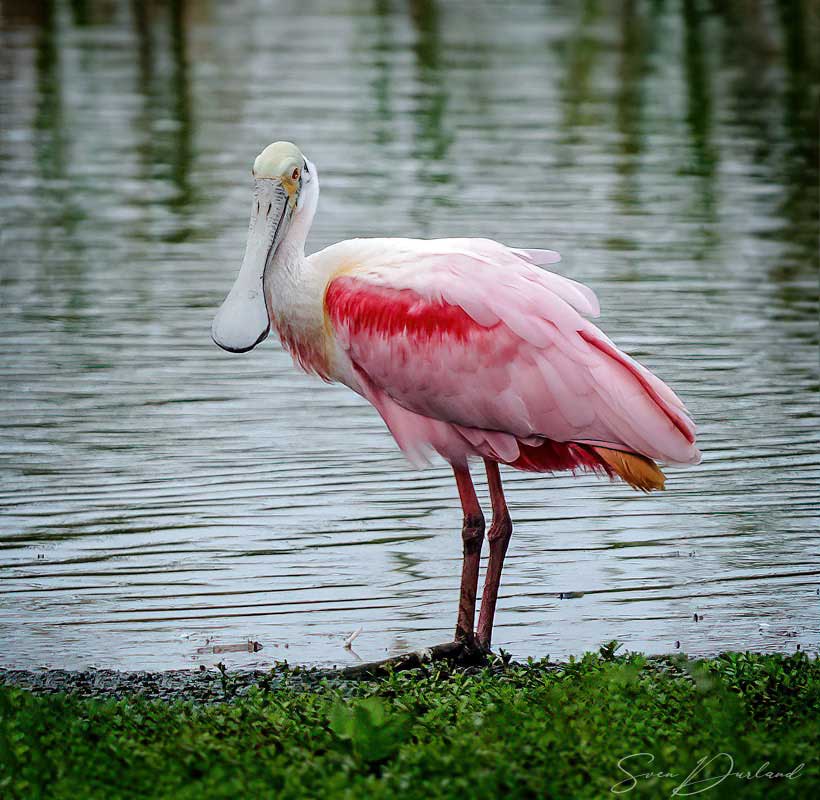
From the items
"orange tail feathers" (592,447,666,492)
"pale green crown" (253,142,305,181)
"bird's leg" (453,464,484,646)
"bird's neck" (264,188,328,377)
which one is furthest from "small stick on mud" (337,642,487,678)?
"pale green crown" (253,142,305,181)

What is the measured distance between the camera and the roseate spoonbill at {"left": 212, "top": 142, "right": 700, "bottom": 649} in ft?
22.6

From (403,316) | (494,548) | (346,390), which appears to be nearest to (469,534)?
(494,548)

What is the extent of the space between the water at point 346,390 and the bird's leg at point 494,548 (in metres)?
0.23

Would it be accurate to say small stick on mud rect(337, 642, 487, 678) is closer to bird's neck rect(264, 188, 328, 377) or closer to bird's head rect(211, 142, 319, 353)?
bird's neck rect(264, 188, 328, 377)

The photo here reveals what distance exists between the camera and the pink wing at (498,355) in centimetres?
685

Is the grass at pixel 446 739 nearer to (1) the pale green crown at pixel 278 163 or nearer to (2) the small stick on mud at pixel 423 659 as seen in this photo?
(2) the small stick on mud at pixel 423 659

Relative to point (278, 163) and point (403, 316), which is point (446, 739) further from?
point (278, 163)

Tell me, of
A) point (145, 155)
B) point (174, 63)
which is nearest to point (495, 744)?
point (145, 155)

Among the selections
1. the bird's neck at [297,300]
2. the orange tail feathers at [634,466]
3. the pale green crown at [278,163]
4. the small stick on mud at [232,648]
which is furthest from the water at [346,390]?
the pale green crown at [278,163]

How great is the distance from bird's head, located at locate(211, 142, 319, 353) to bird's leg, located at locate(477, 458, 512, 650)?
1.12m

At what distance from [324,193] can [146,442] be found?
799 centimetres

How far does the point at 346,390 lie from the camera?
37.2 ft

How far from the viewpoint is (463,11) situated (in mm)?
40031

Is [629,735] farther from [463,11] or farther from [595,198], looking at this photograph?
[463,11]
